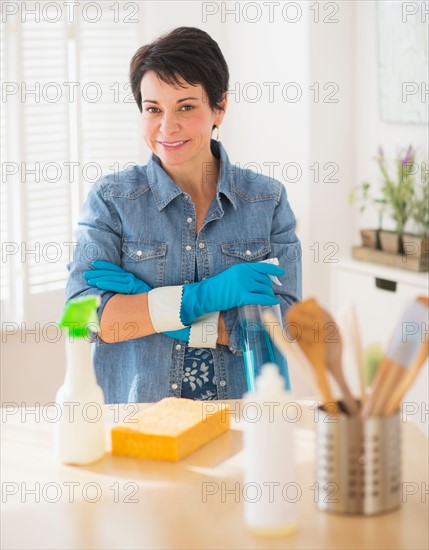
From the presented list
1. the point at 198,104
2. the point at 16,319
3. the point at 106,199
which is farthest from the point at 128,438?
the point at 16,319

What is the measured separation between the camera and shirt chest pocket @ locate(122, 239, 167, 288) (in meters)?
2.18

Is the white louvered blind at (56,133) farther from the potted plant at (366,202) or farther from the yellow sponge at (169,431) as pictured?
the yellow sponge at (169,431)

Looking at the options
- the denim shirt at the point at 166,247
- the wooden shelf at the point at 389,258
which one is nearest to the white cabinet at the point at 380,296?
the wooden shelf at the point at 389,258

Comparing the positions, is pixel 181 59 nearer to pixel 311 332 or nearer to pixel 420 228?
pixel 311 332

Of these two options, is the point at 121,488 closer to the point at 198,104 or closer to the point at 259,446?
the point at 259,446

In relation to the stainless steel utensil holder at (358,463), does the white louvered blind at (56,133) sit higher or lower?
higher

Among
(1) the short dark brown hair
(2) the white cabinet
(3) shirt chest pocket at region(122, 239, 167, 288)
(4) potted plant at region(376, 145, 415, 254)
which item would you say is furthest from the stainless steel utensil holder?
(4) potted plant at region(376, 145, 415, 254)

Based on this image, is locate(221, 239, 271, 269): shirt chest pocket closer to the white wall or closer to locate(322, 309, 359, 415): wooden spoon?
locate(322, 309, 359, 415): wooden spoon

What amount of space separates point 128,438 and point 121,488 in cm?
13

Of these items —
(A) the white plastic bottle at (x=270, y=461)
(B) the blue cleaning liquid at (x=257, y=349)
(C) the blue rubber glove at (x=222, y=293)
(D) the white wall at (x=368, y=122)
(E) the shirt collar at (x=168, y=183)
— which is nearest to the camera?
(A) the white plastic bottle at (x=270, y=461)

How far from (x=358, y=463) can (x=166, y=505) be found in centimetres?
31

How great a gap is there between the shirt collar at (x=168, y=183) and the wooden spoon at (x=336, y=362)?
96 centimetres

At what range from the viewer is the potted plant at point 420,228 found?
337 centimetres

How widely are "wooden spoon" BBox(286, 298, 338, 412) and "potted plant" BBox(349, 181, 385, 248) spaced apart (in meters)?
2.35
